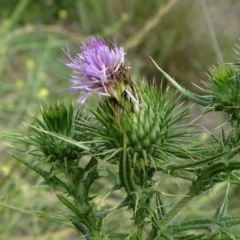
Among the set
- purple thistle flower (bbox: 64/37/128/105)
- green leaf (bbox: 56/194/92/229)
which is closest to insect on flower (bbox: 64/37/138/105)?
purple thistle flower (bbox: 64/37/128/105)

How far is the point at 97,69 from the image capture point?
1.51 m

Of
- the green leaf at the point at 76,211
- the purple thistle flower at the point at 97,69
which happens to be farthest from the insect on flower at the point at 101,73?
the green leaf at the point at 76,211

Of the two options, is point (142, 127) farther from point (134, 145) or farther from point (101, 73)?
point (101, 73)

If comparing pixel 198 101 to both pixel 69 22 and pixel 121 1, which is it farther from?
pixel 69 22

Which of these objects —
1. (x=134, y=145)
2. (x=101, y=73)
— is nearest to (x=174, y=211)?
(x=134, y=145)

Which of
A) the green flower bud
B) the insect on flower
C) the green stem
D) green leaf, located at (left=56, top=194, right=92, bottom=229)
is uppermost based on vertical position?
the insect on flower

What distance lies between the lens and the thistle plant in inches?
56.2

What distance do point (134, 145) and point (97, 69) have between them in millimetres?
251

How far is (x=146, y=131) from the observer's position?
1500mm

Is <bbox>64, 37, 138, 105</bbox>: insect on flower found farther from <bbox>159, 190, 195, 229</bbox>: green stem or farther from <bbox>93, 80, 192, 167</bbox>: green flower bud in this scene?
<bbox>159, 190, 195, 229</bbox>: green stem

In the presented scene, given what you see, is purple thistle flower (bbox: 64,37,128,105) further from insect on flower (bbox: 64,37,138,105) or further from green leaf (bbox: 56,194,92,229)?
green leaf (bbox: 56,194,92,229)

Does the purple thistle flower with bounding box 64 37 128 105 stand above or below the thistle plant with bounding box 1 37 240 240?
above

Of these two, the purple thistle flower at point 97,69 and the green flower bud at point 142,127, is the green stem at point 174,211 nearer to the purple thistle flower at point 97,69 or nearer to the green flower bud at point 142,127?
the green flower bud at point 142,127

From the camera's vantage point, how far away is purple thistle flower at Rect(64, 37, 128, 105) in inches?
58.7
